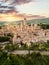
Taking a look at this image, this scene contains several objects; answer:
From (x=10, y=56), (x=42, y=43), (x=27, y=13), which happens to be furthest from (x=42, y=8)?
(x=10, y=56)

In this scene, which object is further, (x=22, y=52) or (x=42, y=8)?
(x=42, y=8)

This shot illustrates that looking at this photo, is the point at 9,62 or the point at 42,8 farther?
the point at 42,8

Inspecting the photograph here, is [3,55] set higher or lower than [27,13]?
lower

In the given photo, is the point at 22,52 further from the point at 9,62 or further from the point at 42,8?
the point at 42,8

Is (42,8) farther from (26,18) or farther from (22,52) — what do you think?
(22,52)

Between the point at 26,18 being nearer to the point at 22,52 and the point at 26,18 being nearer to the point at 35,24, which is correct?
the point at 35,24

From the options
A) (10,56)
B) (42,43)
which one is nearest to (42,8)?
(42,43)

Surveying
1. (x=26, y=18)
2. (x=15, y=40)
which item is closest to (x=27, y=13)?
(x=26, y=18)

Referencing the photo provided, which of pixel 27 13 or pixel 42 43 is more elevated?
pixel 27 13
